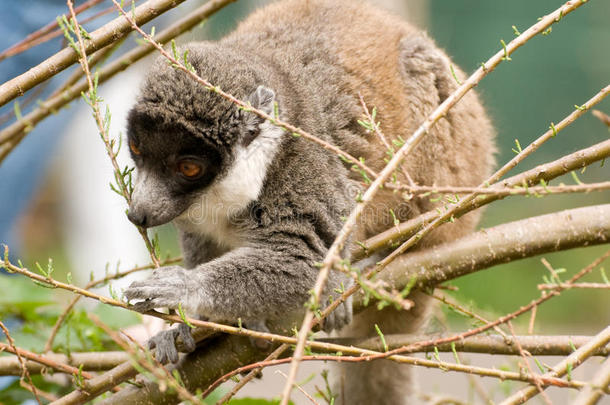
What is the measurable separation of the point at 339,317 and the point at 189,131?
115 centimetres

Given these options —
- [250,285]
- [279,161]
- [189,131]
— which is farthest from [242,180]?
[250,285]

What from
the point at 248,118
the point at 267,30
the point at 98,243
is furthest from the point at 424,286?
the point at 98,243

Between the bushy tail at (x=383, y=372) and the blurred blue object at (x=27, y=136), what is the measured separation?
7.65ft

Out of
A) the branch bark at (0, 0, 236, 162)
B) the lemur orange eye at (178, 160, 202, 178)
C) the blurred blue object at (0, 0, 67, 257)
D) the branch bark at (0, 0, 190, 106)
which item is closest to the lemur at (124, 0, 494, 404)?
the lemur orange eye at (178, 160, 202, 178)

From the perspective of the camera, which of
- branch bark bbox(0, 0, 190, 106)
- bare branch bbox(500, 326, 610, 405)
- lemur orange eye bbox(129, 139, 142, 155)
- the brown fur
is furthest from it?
the brown fur

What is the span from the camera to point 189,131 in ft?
11.1

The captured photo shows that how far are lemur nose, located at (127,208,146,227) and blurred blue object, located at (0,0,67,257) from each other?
5.64ft

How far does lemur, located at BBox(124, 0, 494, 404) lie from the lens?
3381 millimetres

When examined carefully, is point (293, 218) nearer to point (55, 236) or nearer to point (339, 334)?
point (339, 334)

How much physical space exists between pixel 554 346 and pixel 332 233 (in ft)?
3.84

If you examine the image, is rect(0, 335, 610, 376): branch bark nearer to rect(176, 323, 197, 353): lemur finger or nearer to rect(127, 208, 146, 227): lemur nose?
rect(176, 323, 197, 353): lemur finger

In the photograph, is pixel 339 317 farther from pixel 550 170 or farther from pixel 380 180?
pixel 380 180

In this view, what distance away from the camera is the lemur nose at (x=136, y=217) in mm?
3119

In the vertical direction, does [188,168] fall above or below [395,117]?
below
